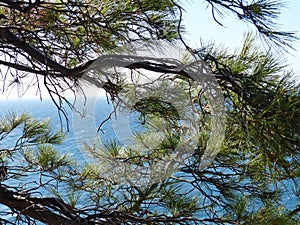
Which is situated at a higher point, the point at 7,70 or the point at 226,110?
the point at 7,70

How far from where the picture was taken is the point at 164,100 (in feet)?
3.33

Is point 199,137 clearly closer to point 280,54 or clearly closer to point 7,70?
point 280,54

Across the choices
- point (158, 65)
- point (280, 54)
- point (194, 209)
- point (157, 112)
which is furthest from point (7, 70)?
point (280, 54)

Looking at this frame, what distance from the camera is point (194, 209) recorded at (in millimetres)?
1146

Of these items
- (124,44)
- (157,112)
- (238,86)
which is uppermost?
(124,44)

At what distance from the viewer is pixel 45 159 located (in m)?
1.44

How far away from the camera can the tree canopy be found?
0.70m

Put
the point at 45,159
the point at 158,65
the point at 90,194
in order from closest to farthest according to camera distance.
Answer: the point at 158,65, the point at 90,194, the point at 45,159

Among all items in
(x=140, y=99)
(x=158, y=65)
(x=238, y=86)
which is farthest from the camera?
(x=140, y=99)

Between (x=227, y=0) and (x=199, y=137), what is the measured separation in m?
0.37

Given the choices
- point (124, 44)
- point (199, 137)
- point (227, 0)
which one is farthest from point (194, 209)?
point (227, 0)

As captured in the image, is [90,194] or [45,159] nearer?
[90,194]

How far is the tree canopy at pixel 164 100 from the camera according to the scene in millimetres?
698

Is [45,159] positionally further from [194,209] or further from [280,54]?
[280,54]
